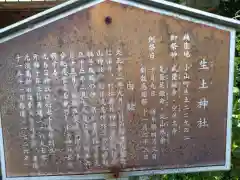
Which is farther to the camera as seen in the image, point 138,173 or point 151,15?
point 138,173

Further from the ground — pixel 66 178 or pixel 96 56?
pixel 96 56

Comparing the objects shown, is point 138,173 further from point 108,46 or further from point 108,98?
point 108,46

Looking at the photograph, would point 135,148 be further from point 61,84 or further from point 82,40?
point 82,40

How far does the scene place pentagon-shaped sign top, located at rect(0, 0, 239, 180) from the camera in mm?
2023

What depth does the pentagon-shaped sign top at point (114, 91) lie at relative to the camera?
2.02m

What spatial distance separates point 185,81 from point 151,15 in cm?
52

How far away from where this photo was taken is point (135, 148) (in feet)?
7.25

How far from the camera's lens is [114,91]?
2.11 meters

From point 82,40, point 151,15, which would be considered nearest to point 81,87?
point 82,40

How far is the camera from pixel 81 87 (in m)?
2.09

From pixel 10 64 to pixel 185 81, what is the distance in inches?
48.5

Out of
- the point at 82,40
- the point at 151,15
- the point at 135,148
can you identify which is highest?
the point at 151,15

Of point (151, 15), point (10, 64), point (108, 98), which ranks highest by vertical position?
point (151, 15)

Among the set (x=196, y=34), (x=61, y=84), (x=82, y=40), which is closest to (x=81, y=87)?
(x=61, y=84)
